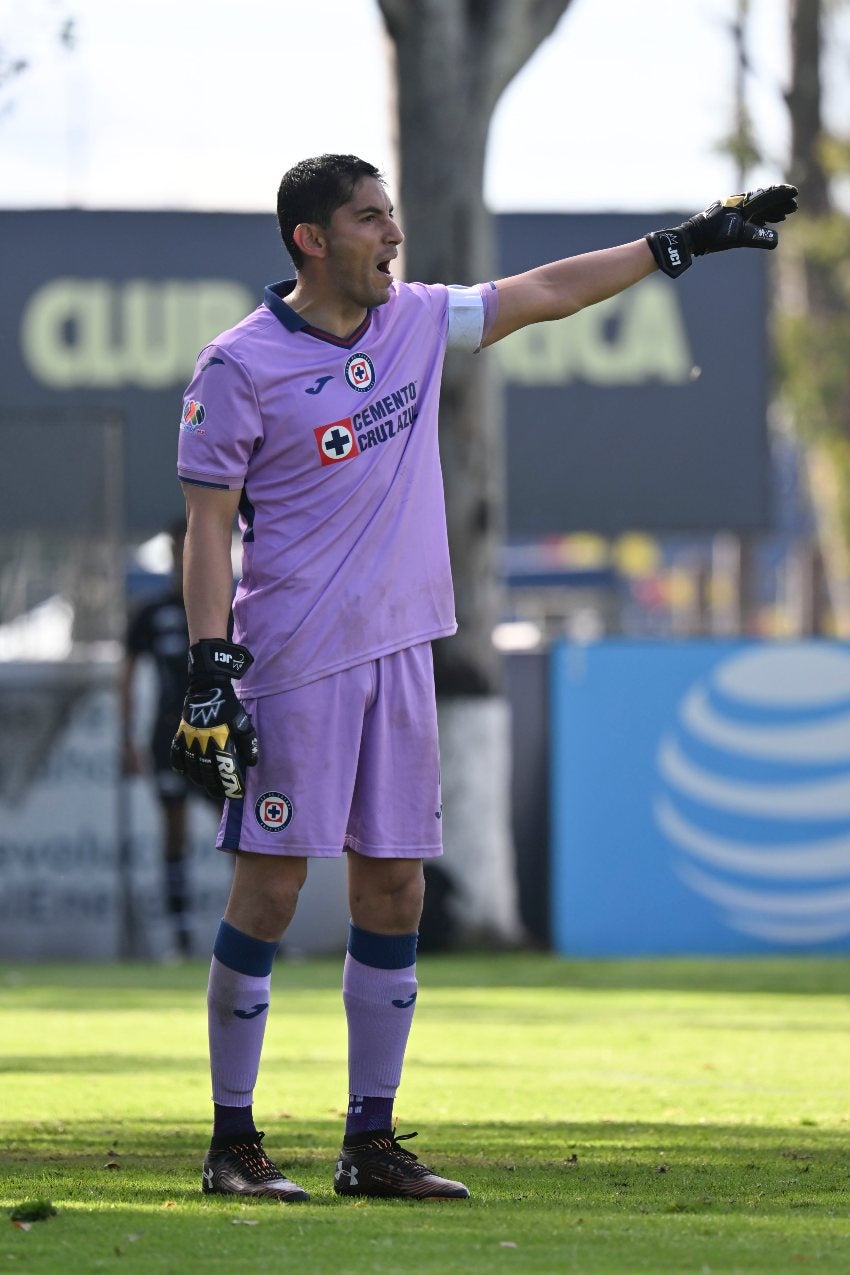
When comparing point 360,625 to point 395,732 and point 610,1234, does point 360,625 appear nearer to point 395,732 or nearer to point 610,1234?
point 395,732

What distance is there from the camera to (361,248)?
5.23 metres

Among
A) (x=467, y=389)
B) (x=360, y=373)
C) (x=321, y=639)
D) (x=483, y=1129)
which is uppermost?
(x=467, y=389)

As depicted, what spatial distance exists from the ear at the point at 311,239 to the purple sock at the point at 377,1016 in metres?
1.44

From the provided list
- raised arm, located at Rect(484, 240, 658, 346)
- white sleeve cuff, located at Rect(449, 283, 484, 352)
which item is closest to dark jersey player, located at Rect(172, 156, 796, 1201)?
white sleeve cuff, located at Rect(449, 283, 484, 352)

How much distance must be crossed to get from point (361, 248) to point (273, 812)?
1.20 metres

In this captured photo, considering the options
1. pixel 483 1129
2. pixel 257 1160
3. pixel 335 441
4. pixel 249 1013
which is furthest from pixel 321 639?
pixel 483 1129

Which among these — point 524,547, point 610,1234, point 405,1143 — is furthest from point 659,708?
point 524,547

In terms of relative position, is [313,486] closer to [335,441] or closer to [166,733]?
[335,441]

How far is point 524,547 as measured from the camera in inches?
2234

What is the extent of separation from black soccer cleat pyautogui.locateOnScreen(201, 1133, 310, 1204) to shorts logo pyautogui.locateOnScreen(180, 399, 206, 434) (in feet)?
4.78

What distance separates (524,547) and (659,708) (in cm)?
4194

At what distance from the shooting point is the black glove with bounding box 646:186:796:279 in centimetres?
561

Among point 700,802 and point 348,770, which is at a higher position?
point 348,770

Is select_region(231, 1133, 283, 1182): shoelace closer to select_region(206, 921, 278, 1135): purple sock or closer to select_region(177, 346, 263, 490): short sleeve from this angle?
select_region(206, 921, 278, 1135): purple sock
